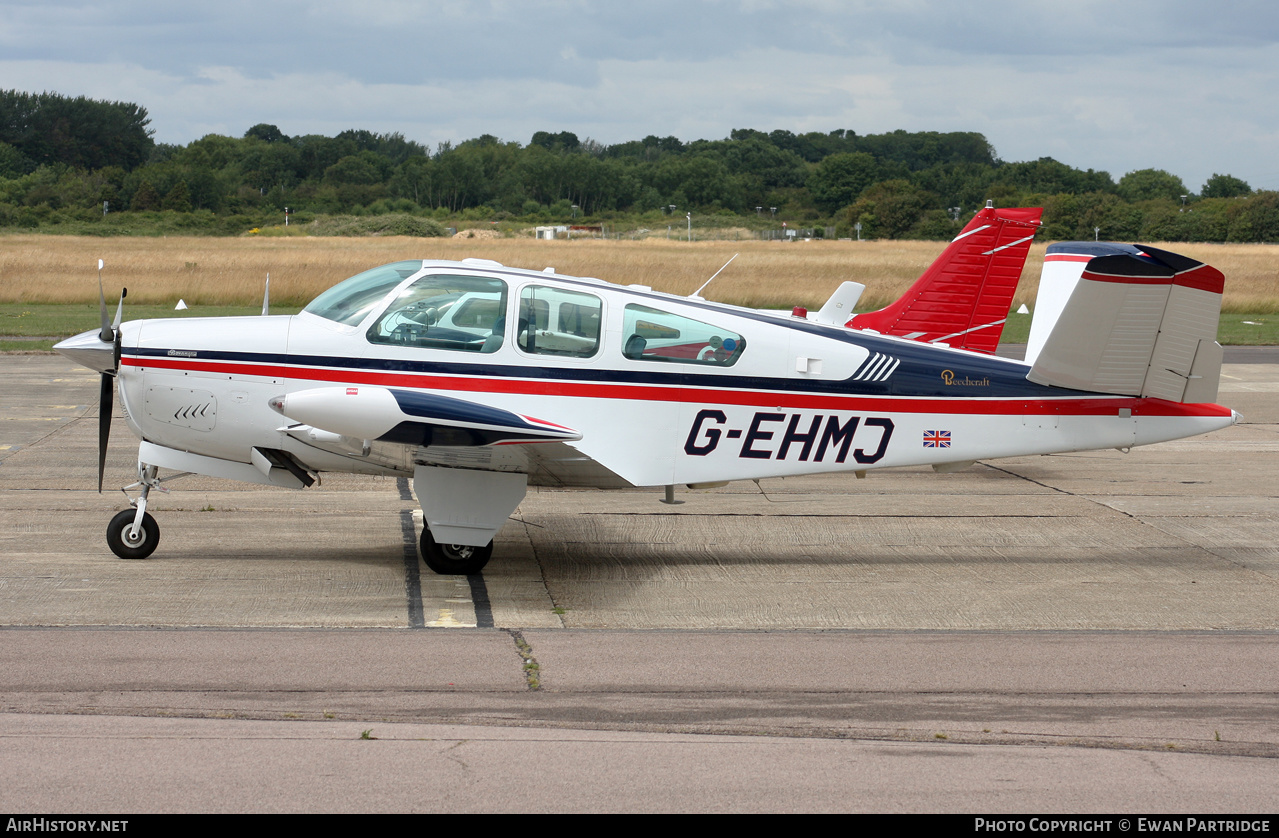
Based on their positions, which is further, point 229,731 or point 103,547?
point 103,547

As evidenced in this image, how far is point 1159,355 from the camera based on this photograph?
28.3 ft

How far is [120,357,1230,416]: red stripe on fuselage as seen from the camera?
813 centimetres

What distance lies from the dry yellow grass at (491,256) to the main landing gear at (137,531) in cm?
2568

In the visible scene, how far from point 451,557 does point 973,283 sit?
753 cm

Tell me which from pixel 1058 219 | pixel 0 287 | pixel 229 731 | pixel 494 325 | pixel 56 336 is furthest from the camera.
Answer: pixel 1058 219

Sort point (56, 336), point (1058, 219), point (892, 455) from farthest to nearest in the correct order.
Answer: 1. point (1058, 219)
2. point (56, 336)
3. point (892, 455)

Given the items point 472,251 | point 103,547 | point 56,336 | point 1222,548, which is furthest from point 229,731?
point 472,251

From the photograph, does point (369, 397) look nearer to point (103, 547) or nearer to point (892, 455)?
point (103, 547)

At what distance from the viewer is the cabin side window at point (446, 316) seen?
26.8ft

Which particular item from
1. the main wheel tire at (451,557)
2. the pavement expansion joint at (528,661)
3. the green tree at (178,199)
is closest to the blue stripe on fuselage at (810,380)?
the main wheel tire at (451,557)

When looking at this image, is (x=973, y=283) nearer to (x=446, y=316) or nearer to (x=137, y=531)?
(x=446, y=316)

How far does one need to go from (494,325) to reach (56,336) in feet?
68.4

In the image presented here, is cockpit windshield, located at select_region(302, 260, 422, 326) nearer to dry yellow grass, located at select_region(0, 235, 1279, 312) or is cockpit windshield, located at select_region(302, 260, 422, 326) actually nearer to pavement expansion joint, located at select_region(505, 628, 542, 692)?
pavement expansion joint, located at select_region(505, 628, 542, 692)

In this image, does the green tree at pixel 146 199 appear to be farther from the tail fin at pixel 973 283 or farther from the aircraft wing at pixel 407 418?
the aircraft wing at pixel 407 418
